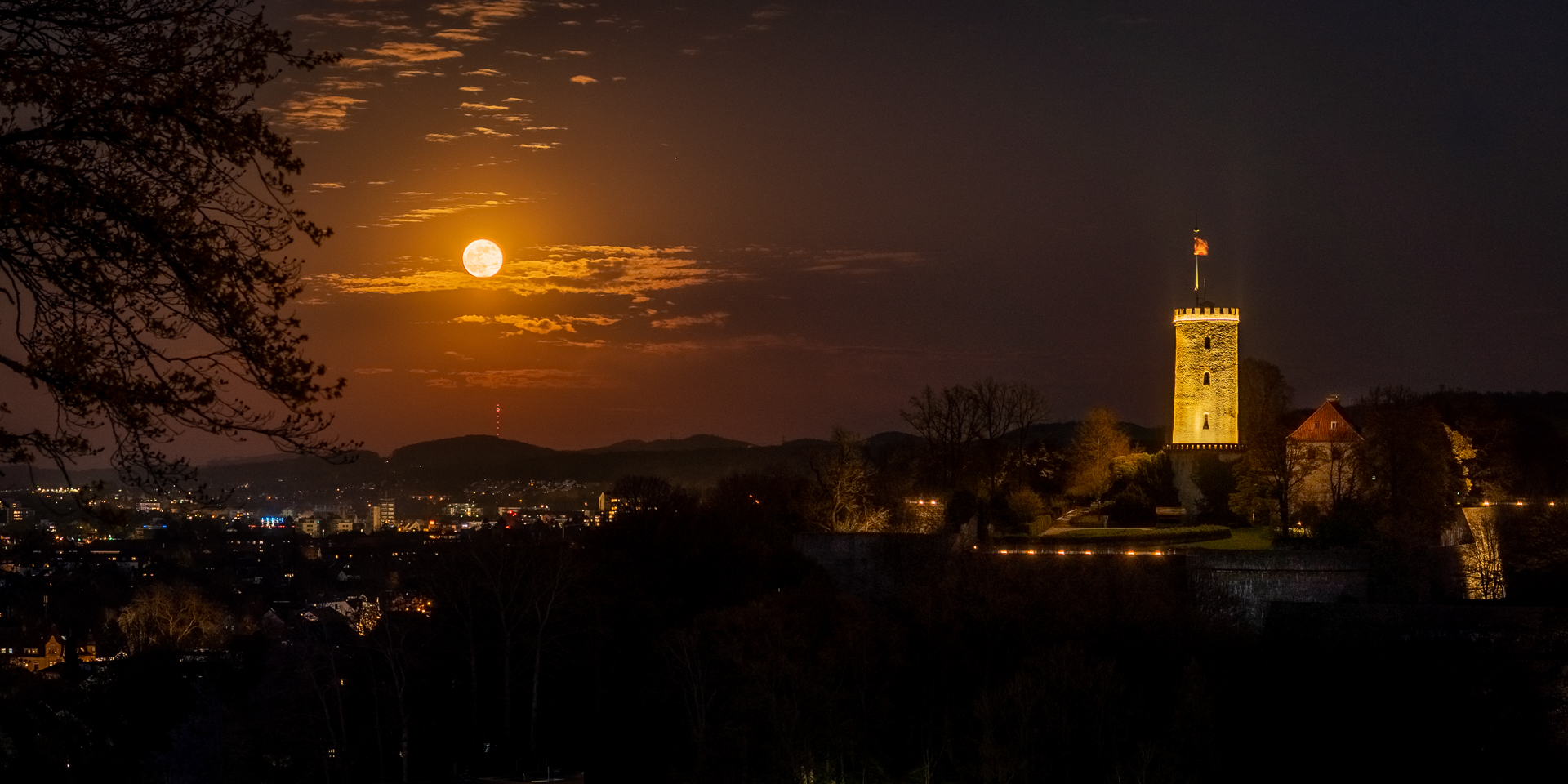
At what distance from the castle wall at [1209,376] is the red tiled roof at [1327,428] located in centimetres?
253

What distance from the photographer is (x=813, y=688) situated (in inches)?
1095

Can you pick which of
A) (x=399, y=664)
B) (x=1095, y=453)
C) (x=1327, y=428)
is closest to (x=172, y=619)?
(x=399, y=664)

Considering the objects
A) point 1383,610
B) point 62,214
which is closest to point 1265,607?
point 1383,610

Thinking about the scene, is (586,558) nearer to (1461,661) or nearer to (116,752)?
(116,752)

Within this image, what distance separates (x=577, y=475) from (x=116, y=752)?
113m

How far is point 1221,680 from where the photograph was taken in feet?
94.2

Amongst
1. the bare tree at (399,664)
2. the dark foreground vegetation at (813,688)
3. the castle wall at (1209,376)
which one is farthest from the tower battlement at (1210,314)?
the bare tree at (399,664)

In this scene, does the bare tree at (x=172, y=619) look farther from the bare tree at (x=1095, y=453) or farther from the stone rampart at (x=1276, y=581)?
the stone rampart at (x=1276, y=581)

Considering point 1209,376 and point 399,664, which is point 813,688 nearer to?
point 399,664

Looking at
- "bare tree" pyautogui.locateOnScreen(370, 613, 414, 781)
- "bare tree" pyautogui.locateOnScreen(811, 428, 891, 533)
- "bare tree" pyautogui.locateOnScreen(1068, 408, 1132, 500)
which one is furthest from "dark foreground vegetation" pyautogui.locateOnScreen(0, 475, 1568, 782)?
"bare tree" pyautogui.locateOnScreen(1068, 408, 1132, 500)

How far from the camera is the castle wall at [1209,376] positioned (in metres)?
44.5

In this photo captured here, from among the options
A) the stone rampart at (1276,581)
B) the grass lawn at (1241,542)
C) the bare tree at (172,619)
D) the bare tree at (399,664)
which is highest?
the grass lawn at (1241,542)

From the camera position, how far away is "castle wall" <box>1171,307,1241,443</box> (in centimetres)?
Result: 4447

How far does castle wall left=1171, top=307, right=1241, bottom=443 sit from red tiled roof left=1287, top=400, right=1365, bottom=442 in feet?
8.31
